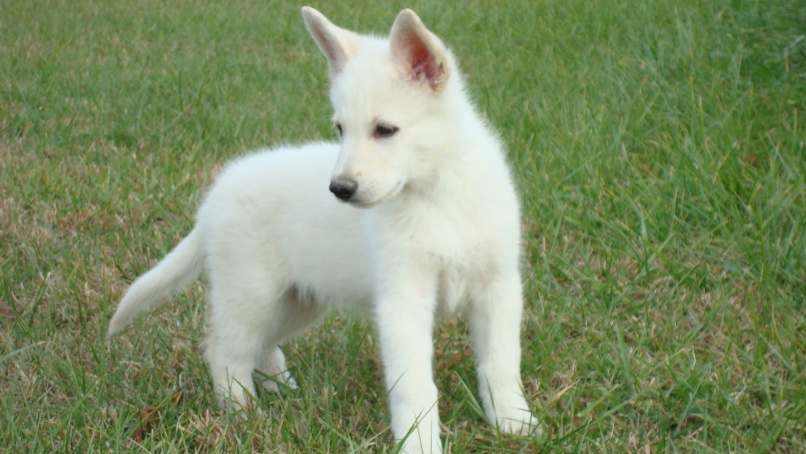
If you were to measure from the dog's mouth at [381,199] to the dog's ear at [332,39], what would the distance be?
1.48 ft

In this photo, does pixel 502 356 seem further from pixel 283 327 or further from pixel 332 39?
pixel 332 39

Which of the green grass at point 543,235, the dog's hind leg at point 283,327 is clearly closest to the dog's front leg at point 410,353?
the green grass at point 543,235

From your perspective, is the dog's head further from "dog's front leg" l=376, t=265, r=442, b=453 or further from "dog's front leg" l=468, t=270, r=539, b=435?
"dog's front leg" l=468, t=270, r=539, b=435

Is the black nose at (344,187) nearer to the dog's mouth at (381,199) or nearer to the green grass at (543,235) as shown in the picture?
the dog's mouth at (381,199)

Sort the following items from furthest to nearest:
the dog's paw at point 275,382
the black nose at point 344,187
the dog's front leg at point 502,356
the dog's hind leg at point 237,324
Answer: the dog's paw at point 275,382, the dog's hind leg at point 237,324, the dog's front leg at point 502,356, the black nose at point 344,187

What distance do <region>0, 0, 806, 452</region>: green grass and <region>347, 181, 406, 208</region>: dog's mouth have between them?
0.62 m

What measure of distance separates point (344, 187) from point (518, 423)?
2.93ft

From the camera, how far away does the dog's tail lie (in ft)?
11.3

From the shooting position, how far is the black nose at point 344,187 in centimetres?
277

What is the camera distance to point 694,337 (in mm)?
3453

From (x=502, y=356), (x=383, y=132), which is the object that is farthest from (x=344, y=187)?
(x=502, y=356)

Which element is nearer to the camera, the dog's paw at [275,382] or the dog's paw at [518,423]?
the dog's paw at [518,423]

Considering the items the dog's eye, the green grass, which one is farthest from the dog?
the green grass

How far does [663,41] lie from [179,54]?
3.90 metres
